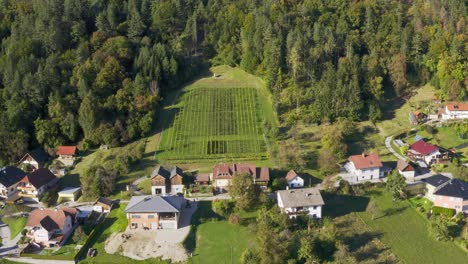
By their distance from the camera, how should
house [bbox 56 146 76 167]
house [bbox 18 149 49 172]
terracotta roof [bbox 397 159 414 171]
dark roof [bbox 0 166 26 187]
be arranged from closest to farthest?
terracotta roof [bbox 397 159 414 171] → dark roof [bbox 0 166 26 187] → house [bbox 18 149 49 172] → house [bbox 56 146 76 167]

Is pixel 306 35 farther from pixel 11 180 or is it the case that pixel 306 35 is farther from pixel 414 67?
pixel 11 180

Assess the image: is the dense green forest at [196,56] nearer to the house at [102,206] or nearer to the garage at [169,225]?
the house at [102,206]

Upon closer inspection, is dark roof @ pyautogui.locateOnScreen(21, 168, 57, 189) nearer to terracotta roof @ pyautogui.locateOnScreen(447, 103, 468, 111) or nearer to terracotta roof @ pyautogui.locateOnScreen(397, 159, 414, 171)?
terracotta roof @ pyautogui.locateOnScreen(397, 159, 414, 171)

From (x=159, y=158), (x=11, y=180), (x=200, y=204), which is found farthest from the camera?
(x=159, y=158)

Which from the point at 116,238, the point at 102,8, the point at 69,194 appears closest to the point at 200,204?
the point at 116,238

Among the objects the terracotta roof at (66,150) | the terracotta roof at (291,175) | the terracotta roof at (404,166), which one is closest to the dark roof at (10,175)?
the terracotta roof at (66,150)

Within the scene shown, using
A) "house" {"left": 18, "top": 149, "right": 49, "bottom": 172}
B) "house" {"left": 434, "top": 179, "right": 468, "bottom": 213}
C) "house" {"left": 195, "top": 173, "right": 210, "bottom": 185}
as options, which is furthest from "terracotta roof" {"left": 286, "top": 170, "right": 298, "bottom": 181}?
"house" {"left": 18, "top": 149, "right": 49, "bottom": 172}
